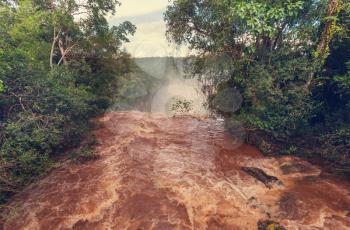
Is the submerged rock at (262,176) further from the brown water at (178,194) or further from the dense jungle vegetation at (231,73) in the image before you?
the dense jungle vegetation at (231,73)

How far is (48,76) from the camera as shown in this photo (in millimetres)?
13109

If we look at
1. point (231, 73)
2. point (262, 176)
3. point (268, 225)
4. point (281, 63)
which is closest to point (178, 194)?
point (268, 225)

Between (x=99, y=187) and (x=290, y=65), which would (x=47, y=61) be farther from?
(x=290, y=65)

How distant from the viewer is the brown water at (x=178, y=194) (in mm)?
10258

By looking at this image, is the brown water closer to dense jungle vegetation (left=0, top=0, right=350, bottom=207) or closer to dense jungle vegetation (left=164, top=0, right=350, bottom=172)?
dense jungle vegetation (left=0, top=0, right=350, bottom=207)

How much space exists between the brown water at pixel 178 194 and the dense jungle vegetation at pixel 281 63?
1.63m

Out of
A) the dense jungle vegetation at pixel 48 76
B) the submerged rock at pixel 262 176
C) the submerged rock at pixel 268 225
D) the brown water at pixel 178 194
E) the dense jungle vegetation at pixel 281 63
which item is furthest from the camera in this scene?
the submerged rock at pixel 262 176

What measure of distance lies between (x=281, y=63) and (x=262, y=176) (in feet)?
19.0

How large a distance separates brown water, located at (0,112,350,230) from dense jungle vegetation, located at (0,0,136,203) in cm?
176

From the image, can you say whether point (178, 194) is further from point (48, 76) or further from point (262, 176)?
point (48, 76)

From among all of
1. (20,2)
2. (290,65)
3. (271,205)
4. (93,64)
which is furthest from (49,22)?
(271,205)

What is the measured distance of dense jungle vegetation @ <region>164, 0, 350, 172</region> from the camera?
12.3 metres

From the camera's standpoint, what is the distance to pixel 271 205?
11.0 metres

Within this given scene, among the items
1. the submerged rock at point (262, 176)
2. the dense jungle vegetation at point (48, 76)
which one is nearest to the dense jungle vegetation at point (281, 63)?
the submerged rock at point (262, 176)
